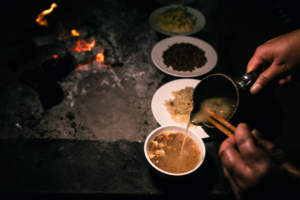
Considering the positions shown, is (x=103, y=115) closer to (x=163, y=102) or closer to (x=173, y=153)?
(x=163, y=102)

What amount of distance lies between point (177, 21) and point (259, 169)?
3.81m

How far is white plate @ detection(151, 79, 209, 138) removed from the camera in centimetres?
220

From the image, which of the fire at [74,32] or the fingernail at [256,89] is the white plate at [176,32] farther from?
the fingernail at [256,89]

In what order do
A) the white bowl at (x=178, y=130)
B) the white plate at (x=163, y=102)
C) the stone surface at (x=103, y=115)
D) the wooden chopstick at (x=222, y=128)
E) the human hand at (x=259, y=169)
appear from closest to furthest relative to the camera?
1. the human hand at (x=259, y=169)
2. the wooden chopstick at (x=222, y=128)
3. the white bowl at (x=178, y=130)
4. the stone surface at (x=103, y=115)
5. the white plate at (x=163, y=102)

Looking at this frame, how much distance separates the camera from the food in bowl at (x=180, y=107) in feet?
7.57

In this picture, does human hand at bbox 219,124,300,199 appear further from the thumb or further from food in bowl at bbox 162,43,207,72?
food in bowl at bbox 162,43,207,72

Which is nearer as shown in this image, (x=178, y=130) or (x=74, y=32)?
(x=178, y=130)

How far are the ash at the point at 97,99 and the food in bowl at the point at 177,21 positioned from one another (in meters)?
0.60

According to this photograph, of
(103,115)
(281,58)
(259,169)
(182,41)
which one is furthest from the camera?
(182,41)

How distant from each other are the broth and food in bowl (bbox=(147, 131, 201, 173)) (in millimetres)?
253

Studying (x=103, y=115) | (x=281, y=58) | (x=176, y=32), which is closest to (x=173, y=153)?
(x=103, y=115)

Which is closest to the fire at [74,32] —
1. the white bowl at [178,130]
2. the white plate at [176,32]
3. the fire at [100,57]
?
the fire at [100,57]

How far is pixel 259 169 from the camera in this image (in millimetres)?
1040

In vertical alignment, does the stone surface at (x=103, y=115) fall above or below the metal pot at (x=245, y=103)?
below
